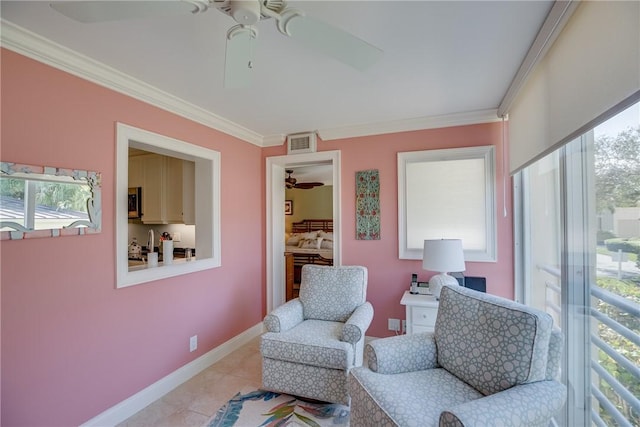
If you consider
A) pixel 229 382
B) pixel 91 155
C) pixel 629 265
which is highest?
pixel 91 155

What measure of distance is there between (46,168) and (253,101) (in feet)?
4.77

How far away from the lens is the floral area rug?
1.92 meters

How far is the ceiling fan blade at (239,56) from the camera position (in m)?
1.22

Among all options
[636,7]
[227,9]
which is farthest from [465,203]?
[227,9]

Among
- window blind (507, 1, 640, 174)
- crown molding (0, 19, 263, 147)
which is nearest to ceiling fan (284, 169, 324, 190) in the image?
crown molding (0, 19, 263, 147)

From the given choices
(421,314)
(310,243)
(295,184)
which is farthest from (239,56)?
(310,243)

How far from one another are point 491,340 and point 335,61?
1.81 m

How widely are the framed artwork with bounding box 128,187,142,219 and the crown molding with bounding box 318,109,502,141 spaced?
253 cm

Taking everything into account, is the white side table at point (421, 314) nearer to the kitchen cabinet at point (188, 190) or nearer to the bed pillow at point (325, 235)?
the kitchen cabinet at point (188, 190)

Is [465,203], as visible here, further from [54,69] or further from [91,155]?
[54,69]

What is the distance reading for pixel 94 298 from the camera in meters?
1.85

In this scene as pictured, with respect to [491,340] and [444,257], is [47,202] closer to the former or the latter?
[491,340]

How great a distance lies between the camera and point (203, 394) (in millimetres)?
2248

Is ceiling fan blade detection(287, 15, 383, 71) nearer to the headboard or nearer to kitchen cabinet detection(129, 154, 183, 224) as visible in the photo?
kitchen cabinet detection(129, 154, 183, 224)
